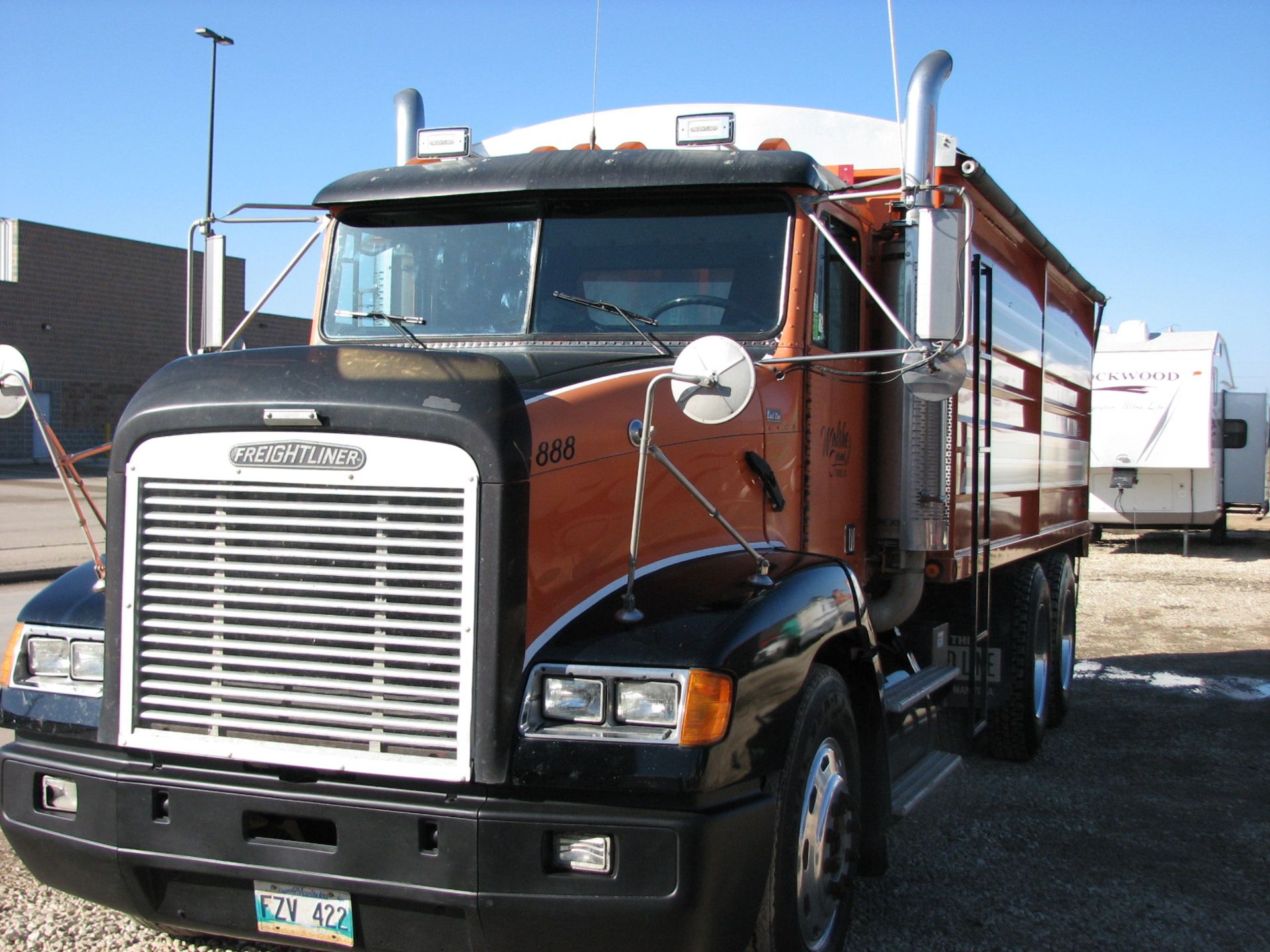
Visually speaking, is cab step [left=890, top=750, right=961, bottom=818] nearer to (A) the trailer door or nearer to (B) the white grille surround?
(B) the white grille surround

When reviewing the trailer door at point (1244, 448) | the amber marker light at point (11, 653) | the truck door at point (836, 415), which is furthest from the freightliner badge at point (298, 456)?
the trailer door at point (1244, 448)

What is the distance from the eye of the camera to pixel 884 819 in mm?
4250

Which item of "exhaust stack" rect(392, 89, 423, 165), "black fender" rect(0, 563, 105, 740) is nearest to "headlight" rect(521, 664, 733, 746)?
"black fender" rect(0, 563, 105, 740)

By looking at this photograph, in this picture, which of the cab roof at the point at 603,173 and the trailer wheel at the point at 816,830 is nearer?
the trailer wheel at the point at 816,830

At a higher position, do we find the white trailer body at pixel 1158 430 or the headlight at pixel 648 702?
→ the white trailer body at pixel 1158 430

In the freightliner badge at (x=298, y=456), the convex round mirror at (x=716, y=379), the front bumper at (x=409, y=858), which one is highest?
the convex round mirror at (x=716, y=379)

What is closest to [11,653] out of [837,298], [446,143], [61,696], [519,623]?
[61,696]

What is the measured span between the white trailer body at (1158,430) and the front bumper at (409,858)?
17483 millimetres

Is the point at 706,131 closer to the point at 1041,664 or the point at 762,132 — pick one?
the point at 762,132

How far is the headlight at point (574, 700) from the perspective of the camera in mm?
3057

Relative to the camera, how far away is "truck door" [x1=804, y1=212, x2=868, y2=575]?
464cm

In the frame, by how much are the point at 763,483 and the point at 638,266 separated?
932 mm

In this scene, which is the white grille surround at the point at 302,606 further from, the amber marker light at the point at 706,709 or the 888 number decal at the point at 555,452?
the amber marker light at the point at 706,709

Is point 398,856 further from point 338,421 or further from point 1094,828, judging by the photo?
→ point 1094,828
